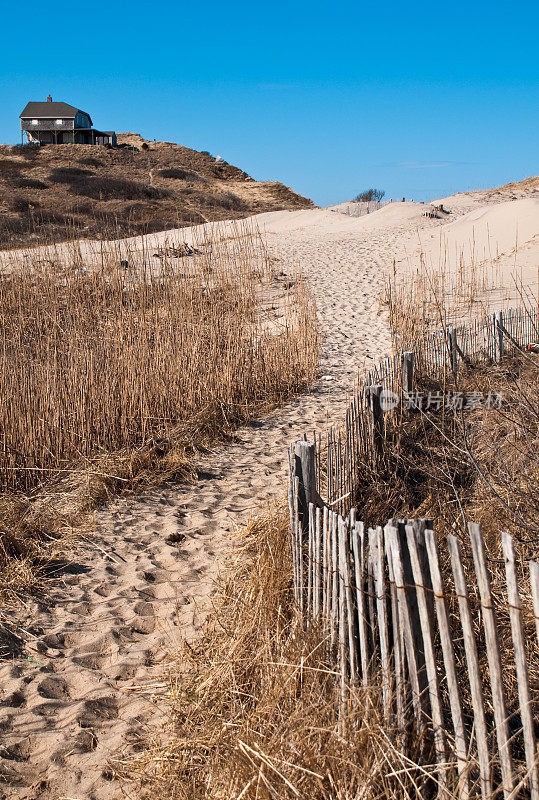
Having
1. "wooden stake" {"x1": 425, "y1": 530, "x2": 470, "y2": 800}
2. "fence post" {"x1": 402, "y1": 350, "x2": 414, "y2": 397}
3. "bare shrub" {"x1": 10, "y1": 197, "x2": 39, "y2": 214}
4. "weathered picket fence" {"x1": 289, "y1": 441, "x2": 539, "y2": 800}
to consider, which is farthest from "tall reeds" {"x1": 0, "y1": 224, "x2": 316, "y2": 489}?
"bare shrub" {"x1": 10, "y1": 197, "x2": 39, "y2": 214}

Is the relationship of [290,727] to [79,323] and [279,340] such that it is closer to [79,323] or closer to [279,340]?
[279,340]

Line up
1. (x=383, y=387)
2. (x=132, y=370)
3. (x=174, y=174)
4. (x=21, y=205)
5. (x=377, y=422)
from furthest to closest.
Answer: (x=174, y=174) < (x=21, y=205) < (x=132, y=370) < (x=383, y=387) < (x=377, y=422)

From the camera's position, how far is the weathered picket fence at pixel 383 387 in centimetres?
274

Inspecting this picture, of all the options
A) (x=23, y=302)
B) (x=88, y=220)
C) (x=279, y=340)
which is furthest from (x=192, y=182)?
(x=279, y=340)

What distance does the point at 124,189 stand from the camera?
24.7 m

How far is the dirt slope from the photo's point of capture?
18.6 m

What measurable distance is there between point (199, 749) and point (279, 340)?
15.1 ft

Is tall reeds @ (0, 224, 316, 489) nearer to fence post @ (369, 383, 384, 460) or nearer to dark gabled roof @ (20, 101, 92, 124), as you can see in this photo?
fence post @ (369, 383, 384, 460)

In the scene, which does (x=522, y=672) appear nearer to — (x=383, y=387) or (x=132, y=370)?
(x=383, y=387)

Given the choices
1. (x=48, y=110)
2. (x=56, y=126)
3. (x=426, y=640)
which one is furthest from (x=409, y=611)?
(x=48, y=110)

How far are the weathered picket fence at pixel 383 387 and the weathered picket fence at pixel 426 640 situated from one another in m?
0.48

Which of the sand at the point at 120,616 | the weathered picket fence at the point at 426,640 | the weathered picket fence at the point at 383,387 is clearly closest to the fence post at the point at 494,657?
the weathered picket fence at the point at 426,640

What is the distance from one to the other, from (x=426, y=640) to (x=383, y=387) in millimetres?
2413

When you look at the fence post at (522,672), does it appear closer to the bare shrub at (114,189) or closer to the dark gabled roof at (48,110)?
the bare shrub at (114,189)
